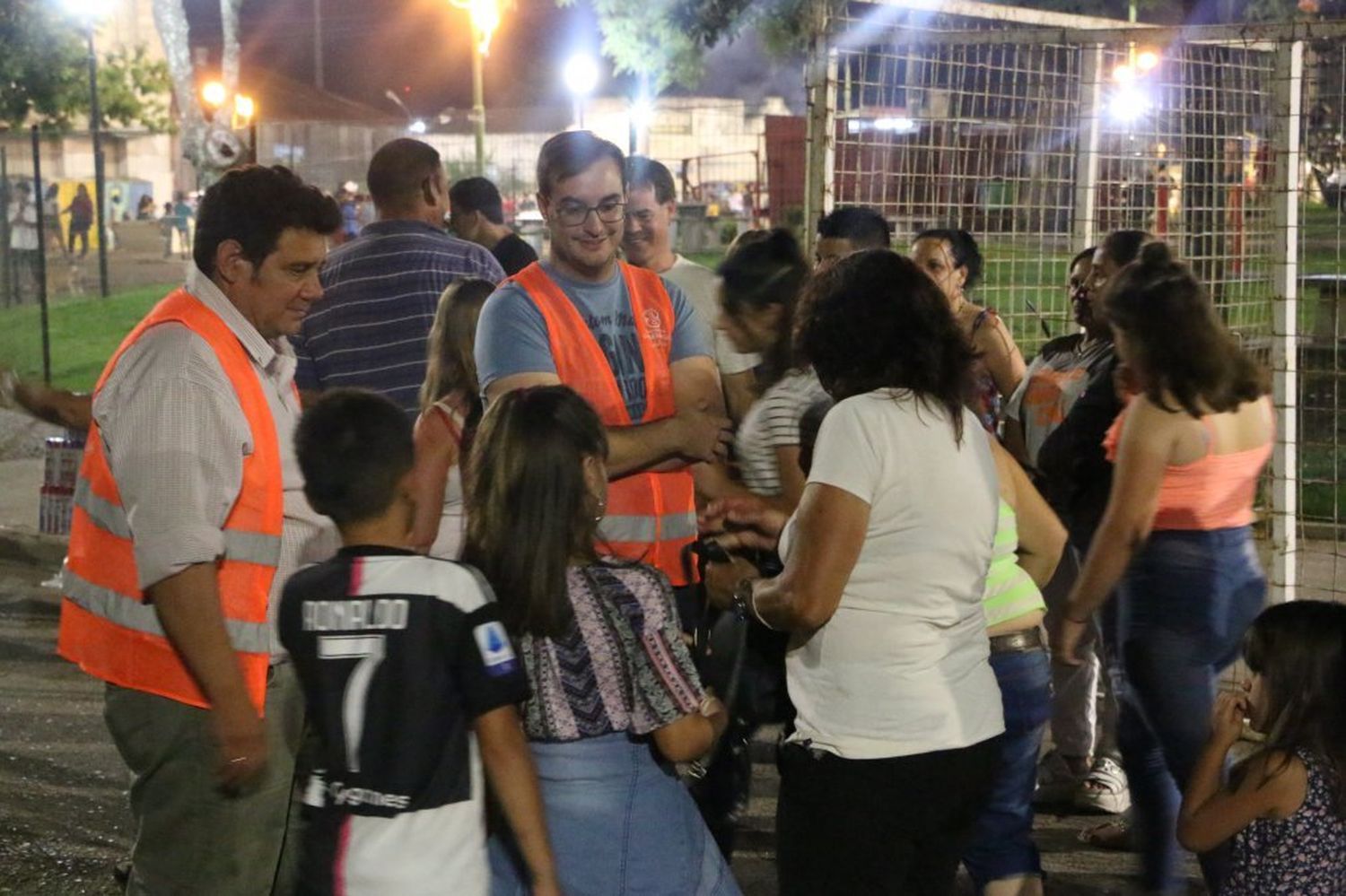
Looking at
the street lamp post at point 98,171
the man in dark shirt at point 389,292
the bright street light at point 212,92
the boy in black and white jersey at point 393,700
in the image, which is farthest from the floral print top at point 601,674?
the bright street light at point 212,92

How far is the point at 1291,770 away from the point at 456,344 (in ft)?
7.66

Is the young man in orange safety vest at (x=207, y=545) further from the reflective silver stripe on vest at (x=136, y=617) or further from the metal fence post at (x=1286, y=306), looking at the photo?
the metal fence post at (x=1286, y=306)

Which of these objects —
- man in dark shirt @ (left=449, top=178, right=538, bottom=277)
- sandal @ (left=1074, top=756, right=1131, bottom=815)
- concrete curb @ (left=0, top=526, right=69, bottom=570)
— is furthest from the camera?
concrete curb @ (left=0, top=526, right=69, bottom=570)

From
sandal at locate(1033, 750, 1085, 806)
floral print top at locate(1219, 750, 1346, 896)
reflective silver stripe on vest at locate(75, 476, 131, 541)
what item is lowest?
sandal at locate(1033, 750, 1085, 806)

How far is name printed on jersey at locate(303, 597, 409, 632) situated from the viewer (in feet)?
8.87

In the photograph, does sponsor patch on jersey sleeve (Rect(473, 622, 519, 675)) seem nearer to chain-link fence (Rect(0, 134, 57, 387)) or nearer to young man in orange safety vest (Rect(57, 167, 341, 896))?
young man in orange safety vest (Rect(57, 167, 341, 896))

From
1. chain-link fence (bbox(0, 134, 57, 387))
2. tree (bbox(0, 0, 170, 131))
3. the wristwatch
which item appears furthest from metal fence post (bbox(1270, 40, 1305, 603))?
tree (bbox(0, 0, 170, 131))

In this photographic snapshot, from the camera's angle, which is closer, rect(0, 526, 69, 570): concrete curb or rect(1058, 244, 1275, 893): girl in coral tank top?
rect(1058, 244, 1275, 893): girl in coral tank top

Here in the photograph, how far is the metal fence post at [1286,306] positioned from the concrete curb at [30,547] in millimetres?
7280

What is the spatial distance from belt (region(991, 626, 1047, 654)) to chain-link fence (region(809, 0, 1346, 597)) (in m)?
3.36

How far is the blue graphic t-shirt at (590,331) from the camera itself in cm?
391

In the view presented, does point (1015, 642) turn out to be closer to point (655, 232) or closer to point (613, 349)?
point (613, 349)

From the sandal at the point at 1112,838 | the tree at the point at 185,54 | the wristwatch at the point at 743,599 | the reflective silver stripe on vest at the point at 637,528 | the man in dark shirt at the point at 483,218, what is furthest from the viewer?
the tree at the point at 185,54

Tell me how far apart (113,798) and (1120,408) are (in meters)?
3.88
